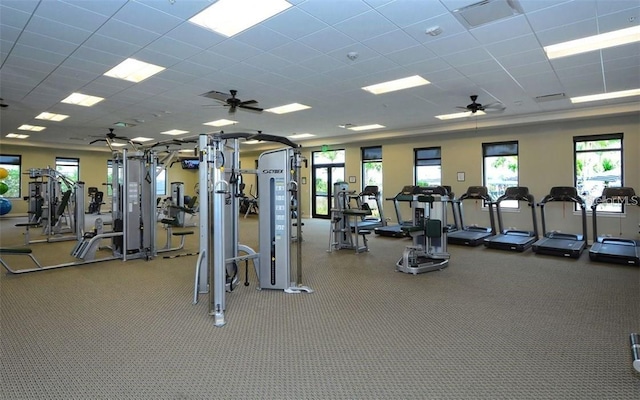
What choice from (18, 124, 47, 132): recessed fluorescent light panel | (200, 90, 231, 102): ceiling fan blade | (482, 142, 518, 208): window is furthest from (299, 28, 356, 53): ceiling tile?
(18, 124, 47, 132): recessed fluorescent light panel

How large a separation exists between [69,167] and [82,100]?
9459 mm

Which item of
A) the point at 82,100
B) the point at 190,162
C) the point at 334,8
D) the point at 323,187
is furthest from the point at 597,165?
the point at 82,100

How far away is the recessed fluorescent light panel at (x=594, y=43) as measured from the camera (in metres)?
4.12

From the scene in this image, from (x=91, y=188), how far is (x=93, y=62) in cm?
1091

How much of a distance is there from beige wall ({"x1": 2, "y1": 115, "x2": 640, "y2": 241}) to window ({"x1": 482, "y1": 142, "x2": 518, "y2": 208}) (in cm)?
18

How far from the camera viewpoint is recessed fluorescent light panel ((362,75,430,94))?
5.90m

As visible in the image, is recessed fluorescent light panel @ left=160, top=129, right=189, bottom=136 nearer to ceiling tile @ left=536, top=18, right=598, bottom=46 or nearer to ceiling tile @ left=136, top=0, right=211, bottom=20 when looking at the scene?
ceiling tile @ left=136, top=0, right=211, bottom=20

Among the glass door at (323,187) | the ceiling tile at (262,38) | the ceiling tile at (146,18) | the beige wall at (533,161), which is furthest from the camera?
the glass door at (323,187)

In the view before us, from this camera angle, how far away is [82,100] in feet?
23.9

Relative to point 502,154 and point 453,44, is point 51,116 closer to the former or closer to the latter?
point 453,44

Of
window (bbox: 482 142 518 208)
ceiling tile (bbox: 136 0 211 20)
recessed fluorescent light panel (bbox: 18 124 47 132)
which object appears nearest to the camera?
ceiling tile (bbox: 136 0 211 20)

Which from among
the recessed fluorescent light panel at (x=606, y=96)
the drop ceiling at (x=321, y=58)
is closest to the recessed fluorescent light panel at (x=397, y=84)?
the drop ceiling at (x=321, y=58)

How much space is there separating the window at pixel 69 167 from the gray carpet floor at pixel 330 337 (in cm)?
1173

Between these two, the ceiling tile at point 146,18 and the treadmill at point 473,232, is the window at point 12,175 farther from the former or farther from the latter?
the treadmill at point 473,232
